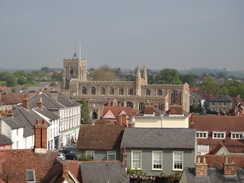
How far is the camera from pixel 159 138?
35312mm

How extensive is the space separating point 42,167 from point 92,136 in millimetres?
12864

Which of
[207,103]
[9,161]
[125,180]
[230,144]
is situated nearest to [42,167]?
[9,161]

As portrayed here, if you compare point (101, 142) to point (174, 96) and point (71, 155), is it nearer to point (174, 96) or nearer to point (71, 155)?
point (71, 155)

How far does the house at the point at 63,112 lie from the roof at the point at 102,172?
4216 centimetres

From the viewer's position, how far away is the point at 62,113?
7438 centimetres

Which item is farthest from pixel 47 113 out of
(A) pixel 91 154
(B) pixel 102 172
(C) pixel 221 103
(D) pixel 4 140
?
(C) pixel 221 103

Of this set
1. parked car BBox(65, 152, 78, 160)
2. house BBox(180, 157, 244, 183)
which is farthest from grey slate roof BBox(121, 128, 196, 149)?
parked car BBox(65, 152, 78, 160)

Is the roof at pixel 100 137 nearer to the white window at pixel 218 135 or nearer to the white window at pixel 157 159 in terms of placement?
the white window at pixel 157 159

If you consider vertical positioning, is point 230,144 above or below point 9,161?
below

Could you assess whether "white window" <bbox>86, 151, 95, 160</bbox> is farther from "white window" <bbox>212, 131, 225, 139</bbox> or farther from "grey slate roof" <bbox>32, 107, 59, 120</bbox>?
"grey slate roof" <bbox>32, 107, 59, 120</bbox>

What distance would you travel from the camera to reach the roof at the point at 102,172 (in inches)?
1050

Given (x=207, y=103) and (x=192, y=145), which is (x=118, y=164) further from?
(x=207, y=103)

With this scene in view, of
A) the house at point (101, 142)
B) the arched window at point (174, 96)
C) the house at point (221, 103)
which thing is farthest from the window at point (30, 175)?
the house at point (221, 103)

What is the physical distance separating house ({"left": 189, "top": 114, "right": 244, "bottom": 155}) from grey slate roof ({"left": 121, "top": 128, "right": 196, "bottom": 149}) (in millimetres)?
16671
